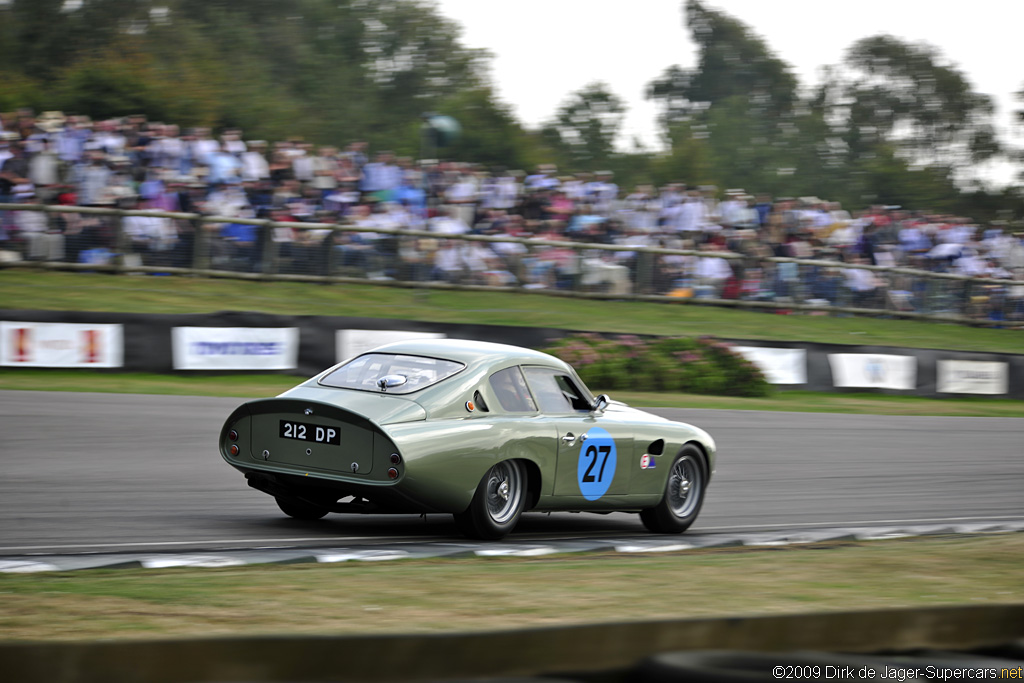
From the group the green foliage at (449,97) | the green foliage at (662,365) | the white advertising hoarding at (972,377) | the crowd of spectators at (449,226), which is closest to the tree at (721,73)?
the green foliage at (449,97)

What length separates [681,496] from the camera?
9.47 m

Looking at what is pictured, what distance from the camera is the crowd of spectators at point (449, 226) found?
18.8 meters

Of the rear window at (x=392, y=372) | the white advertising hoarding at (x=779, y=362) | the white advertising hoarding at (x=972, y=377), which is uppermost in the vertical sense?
the rear window at (x=392, y=372)

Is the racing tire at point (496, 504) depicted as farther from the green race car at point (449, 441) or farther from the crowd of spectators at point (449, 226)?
the crowd of spectators at point (449, 226)

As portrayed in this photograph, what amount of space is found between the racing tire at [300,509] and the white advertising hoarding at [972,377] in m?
17.0

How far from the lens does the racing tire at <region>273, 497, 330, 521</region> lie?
27.3ft

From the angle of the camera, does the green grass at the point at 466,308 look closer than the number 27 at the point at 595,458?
No

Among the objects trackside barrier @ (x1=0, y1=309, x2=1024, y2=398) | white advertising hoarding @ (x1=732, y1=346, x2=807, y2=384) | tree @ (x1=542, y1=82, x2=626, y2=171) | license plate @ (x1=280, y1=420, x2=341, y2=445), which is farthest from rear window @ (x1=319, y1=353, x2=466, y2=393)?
tree @ (x1=542, y1=82, x2=626, y2=171)

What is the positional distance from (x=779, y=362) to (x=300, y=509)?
46.1 ft

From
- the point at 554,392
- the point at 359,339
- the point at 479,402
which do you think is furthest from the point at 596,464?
the point at 359,339

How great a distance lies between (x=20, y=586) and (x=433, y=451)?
2607 millimetres

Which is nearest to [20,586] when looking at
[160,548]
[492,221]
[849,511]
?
[160,548]

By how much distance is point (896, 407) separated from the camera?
2075 centimetres

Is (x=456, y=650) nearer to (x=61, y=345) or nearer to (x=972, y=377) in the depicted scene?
(x=61, y=345)
